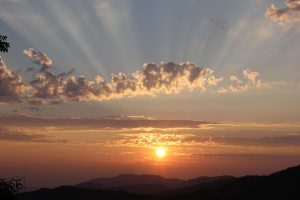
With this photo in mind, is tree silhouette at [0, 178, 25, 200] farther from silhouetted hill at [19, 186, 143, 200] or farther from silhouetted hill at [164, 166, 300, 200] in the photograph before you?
silhouetted hill at [19, 186, 143, 200]

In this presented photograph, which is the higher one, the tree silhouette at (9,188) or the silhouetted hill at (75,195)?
the tree silhouette at (9,188)

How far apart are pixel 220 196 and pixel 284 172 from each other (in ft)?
66.3

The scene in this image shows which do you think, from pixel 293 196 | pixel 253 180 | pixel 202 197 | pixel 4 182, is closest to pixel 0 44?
pixel 4 182

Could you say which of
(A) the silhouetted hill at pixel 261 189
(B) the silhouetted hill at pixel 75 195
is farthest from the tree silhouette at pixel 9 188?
(B) the silhouetted hill at pixel 75 195

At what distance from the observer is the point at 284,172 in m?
121

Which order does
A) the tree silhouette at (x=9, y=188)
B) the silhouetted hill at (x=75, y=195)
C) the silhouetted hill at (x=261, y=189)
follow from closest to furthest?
the tree silhouette at (x=9, y=188), the silhouetted hill at (x=261, y=189), the silhouetted hill at (x=75, y=195)

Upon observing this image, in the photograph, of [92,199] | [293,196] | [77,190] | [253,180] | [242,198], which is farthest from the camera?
[77,190]

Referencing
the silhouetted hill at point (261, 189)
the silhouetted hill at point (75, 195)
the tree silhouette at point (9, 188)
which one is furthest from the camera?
the silhouetted hill at point (75, 195)

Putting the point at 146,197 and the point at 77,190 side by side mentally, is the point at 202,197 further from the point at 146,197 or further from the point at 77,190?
the point at 77,190

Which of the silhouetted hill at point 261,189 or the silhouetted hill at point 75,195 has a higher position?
the silhouetted hill at point 261,189

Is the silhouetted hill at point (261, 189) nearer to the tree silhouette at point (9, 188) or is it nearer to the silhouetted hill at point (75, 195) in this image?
the silhouetted hill at point (75, 195)

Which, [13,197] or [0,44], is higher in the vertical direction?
[0,44]

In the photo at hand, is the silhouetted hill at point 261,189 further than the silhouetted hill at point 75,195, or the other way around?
the silhouetted hill at point 75,195

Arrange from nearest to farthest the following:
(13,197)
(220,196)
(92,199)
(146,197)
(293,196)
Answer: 1. (13,197)
2. (293,196)
3. (220,196)
4. (146,197)
5. (92,199)
